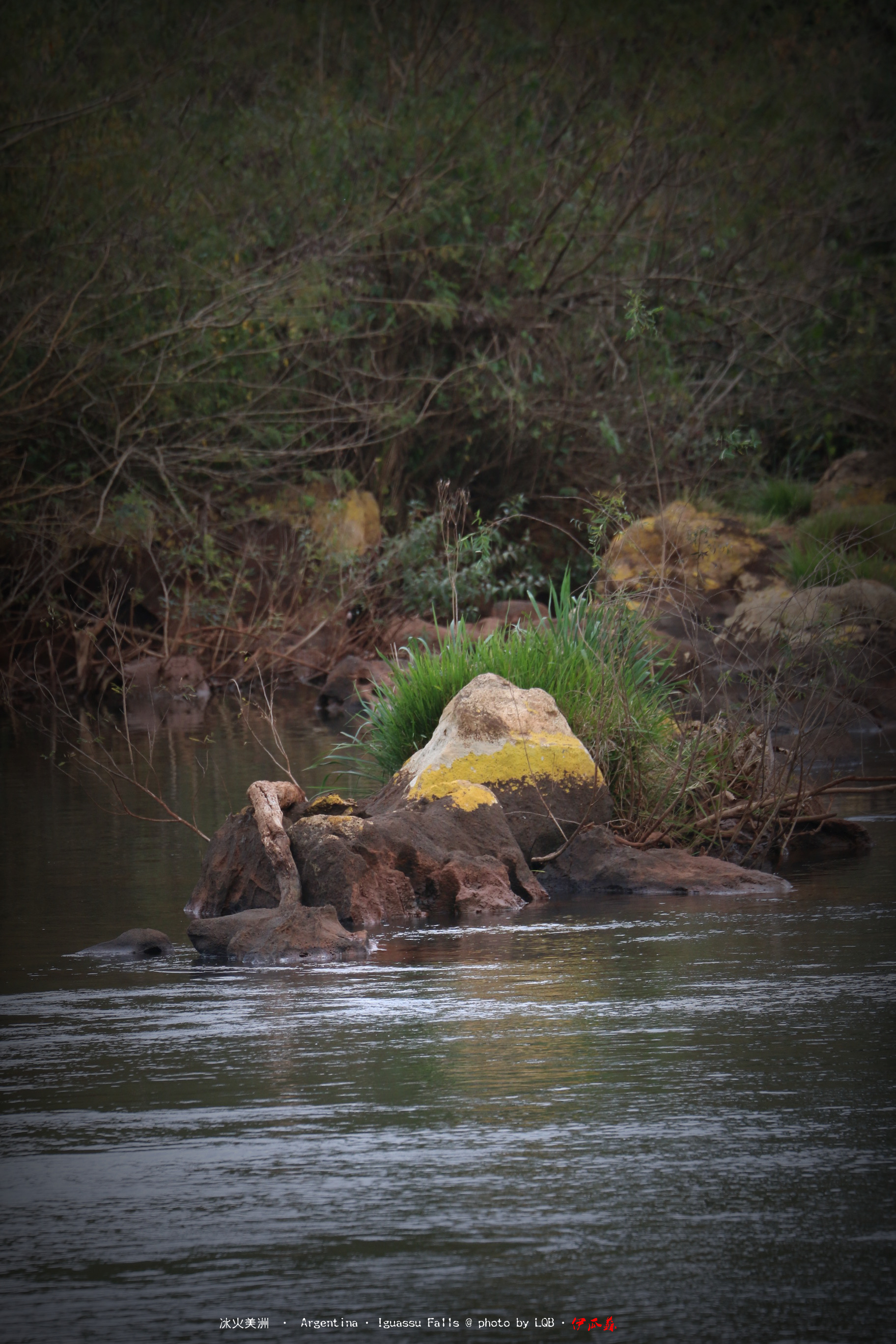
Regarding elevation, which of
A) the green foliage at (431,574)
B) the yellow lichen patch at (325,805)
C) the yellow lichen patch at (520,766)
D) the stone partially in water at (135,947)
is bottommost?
the green foliage at (431,574)

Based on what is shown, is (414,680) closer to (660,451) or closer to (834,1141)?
(834,1141)

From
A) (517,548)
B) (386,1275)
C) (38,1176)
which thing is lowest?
(517,548)

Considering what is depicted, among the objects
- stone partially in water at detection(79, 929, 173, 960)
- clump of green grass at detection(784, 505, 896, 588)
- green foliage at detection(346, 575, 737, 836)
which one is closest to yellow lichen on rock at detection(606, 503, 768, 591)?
clump of green grass at detection(784, 505, 896, 588)

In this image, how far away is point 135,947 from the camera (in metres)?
A: 7.61

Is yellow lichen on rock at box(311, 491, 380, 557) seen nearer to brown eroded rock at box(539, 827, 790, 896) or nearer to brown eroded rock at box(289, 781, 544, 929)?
brown eroded rock at box(539, 827, 790, 896)

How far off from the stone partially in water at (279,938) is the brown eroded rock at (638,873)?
5.47ft

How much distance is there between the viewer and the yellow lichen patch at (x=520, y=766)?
937 centimetres

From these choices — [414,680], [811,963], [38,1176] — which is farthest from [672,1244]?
[414,680]

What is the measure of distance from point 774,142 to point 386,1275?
26.3 meters

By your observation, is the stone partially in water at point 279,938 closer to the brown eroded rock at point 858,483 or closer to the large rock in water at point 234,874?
the large rock in water at point 234,874

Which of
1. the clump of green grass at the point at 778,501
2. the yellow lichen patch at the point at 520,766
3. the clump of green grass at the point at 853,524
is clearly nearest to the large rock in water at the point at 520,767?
the yellow lichen patch at the point at 520,766

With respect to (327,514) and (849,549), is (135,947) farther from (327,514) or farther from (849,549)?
(327,514)

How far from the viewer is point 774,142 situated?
1087 inches

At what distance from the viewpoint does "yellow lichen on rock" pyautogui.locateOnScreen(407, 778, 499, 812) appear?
894cm
